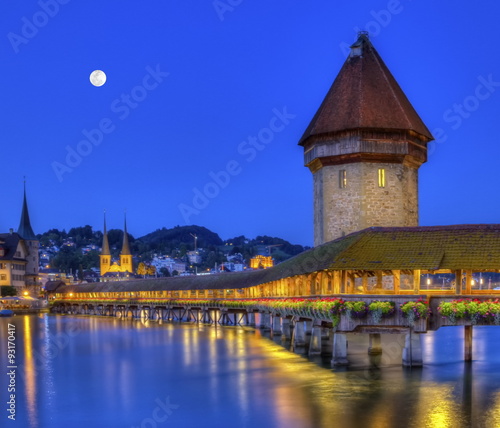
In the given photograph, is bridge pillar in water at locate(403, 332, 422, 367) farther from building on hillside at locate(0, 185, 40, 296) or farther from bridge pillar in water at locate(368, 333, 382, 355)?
building on hillside at locate(0, 185, 40, 296)

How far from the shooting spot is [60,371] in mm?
35344

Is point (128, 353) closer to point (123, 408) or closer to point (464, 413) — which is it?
point (123, 408)

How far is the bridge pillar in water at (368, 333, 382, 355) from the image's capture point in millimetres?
34334

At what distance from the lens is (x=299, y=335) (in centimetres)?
4369

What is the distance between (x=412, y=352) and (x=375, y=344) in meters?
5.56

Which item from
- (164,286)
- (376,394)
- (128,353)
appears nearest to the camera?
(376,394)

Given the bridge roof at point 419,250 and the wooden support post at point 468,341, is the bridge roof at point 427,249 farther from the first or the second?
the wooden support post at point 468,341

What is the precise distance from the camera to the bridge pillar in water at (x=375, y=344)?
34334 mm

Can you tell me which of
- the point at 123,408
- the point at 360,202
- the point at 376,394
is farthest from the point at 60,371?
→ the point at 360,202

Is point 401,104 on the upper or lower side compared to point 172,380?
upper

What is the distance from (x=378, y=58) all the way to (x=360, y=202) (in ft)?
35.8

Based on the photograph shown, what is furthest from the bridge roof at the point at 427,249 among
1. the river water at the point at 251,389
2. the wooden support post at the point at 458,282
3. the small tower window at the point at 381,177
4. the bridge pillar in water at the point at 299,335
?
the small tower window at the point at 381,177

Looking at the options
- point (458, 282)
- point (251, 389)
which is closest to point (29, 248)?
point (251, 389)

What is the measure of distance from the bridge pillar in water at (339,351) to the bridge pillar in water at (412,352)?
244 centimetres
